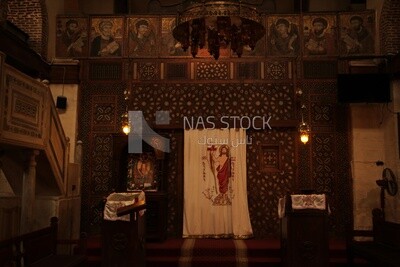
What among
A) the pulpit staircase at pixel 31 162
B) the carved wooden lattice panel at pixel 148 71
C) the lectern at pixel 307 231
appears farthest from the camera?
the carved wooden lattice panel at pixel 148 71

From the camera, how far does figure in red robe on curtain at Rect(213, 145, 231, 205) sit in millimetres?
9141

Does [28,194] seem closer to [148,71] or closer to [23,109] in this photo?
[23,109]

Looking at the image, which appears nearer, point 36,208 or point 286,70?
point 36,208

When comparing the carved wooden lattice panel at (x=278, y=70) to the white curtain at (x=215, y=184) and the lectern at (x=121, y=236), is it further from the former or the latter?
the lectern at (x=121, y=236)

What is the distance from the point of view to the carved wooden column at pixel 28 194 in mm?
6688

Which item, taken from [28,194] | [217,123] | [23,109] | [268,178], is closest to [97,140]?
[217,123]

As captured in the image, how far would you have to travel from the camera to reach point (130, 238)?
6.59 metres

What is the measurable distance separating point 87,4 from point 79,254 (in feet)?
22.3

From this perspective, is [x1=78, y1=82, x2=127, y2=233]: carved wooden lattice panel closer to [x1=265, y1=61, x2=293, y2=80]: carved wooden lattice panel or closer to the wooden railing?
the wooden railing

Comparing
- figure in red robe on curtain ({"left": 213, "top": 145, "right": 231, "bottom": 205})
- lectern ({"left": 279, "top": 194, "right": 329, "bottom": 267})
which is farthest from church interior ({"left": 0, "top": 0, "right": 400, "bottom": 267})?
lectern ({"left": 279, "top": 194, "right": 329, "bottom": 267})

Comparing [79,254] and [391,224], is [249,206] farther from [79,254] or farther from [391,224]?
[79,254]

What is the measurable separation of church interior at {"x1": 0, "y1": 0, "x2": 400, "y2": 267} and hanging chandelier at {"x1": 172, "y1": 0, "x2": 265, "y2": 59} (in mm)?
2826

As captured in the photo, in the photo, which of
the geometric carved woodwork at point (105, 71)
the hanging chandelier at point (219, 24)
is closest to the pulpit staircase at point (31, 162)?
the geometric carved woodwork at point (105, 71)

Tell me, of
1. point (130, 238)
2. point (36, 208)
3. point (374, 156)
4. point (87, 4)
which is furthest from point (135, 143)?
point (374, 156)
